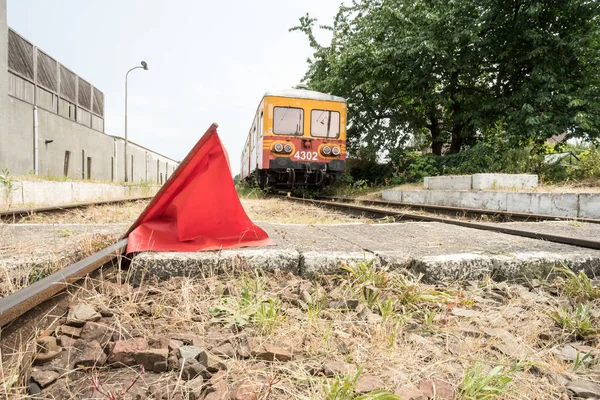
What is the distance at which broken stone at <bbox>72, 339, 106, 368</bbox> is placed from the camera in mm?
1181

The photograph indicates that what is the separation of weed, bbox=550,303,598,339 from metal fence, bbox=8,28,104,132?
22073mm

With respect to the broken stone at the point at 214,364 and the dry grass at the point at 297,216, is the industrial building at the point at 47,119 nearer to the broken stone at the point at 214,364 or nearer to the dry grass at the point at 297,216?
the dry grass at the point at 297,216

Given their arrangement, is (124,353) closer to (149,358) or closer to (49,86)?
(149,358)

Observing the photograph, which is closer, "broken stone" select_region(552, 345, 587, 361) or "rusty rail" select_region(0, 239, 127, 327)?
"rusty rail" select_region(0, 239, 127, 327)

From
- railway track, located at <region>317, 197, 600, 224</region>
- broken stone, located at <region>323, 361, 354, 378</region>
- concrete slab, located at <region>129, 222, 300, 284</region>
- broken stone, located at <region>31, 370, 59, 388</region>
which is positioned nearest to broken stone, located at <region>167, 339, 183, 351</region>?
broken stone, located at <region>31, 370, 59, 388</region>

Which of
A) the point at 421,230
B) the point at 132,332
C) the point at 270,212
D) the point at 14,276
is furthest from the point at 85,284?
the point at 270,212

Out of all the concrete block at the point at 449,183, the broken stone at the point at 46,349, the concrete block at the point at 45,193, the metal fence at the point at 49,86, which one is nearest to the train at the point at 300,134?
the concrete block at the point at 449,183

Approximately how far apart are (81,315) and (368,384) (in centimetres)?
107

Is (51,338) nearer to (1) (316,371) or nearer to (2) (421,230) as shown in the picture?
(1) (316,371)

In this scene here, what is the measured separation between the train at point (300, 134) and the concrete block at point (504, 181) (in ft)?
13.7

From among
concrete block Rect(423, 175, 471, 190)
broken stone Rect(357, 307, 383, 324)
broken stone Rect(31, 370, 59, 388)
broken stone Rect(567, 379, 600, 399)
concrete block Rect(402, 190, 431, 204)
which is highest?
concrete block Rect(423, 175, 471, 190)

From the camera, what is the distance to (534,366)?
1.28 meters

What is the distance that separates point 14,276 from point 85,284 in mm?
361

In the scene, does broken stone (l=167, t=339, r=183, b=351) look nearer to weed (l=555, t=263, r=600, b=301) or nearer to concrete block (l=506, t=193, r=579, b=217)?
weed (l=555, t=263, r=600, b=301)
